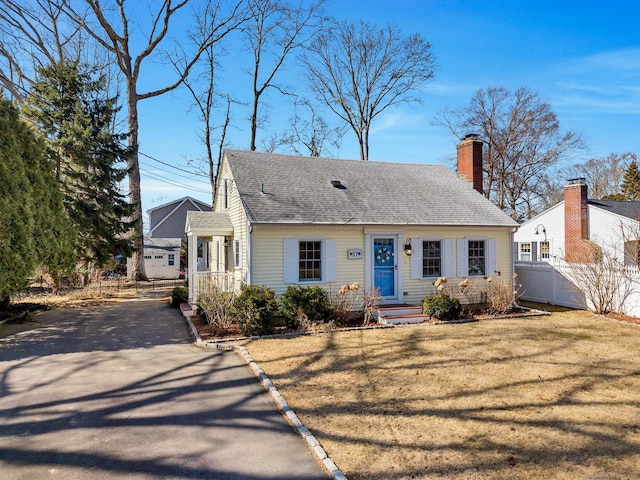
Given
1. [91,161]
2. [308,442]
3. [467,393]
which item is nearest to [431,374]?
[467,393]

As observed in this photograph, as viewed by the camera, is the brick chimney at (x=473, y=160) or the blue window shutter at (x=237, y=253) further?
the brick chimney at (x=473, y=160)

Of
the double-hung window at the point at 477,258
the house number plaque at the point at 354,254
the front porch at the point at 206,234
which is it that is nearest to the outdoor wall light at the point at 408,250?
the house number plaque at the point at 354,254

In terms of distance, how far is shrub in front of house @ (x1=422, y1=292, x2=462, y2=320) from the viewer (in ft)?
40.7

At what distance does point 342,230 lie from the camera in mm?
13195

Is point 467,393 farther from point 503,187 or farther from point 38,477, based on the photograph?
point 503,187

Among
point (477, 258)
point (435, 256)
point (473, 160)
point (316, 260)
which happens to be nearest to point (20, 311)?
point (316, 260)

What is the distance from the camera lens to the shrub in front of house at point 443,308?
488 inches

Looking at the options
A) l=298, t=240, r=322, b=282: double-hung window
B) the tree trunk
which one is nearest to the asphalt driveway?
l=298, t=240, r=322, b=282: double-hung window

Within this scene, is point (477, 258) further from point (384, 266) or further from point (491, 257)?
point (384, 266)

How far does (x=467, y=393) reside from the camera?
643 cm

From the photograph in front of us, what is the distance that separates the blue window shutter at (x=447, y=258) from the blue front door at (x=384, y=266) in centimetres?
182

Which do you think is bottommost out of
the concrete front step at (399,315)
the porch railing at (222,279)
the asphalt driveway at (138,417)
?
the asphalt driveway at (138,417)

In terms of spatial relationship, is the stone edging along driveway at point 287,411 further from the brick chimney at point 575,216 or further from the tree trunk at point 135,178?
the brick chimney at point 575,216

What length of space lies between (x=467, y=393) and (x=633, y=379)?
310 cm
